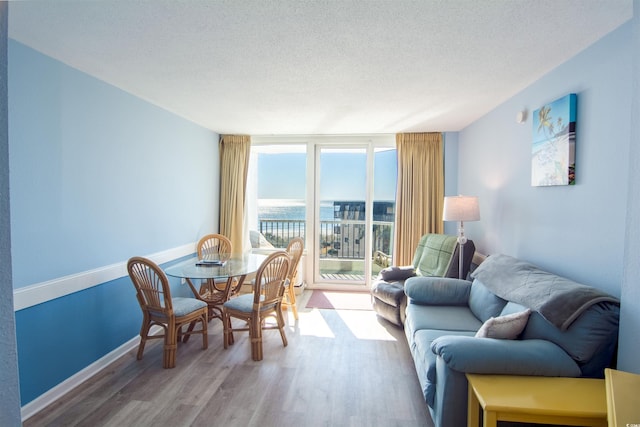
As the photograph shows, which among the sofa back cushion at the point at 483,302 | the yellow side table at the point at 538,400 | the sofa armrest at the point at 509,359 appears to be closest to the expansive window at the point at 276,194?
the sofa back cushion at the point at 483,302

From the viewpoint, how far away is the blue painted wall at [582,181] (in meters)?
1.74

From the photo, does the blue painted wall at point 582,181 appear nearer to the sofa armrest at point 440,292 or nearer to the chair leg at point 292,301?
the sofa armrest at point 440,292

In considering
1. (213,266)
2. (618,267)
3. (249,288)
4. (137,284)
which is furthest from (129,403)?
(618,267)

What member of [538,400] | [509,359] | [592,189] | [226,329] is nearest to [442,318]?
[509,359]

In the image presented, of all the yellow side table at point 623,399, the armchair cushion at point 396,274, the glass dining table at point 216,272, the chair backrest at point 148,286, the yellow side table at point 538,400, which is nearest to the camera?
the yellow side table at point 623,399

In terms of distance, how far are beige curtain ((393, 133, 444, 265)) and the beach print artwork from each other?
1882 mm

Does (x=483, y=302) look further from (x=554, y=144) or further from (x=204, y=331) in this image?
(x=204, y=331)

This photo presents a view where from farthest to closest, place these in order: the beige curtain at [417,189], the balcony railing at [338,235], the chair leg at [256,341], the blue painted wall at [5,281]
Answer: the balcony railing at [338,235]
the beige curtain at [417,189]
the chair leg at [256,341]
the blue painted wall at [5,281]

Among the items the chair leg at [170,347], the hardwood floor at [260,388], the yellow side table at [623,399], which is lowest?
the hardwood floor at [260,388]

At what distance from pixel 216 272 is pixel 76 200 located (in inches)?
49.3

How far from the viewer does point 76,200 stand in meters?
2.36

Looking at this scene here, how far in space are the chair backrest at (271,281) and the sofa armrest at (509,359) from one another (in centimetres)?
162

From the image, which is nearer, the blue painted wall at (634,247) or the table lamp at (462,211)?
the blue painted wall at (634,247)

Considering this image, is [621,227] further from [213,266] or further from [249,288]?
[249,288]
